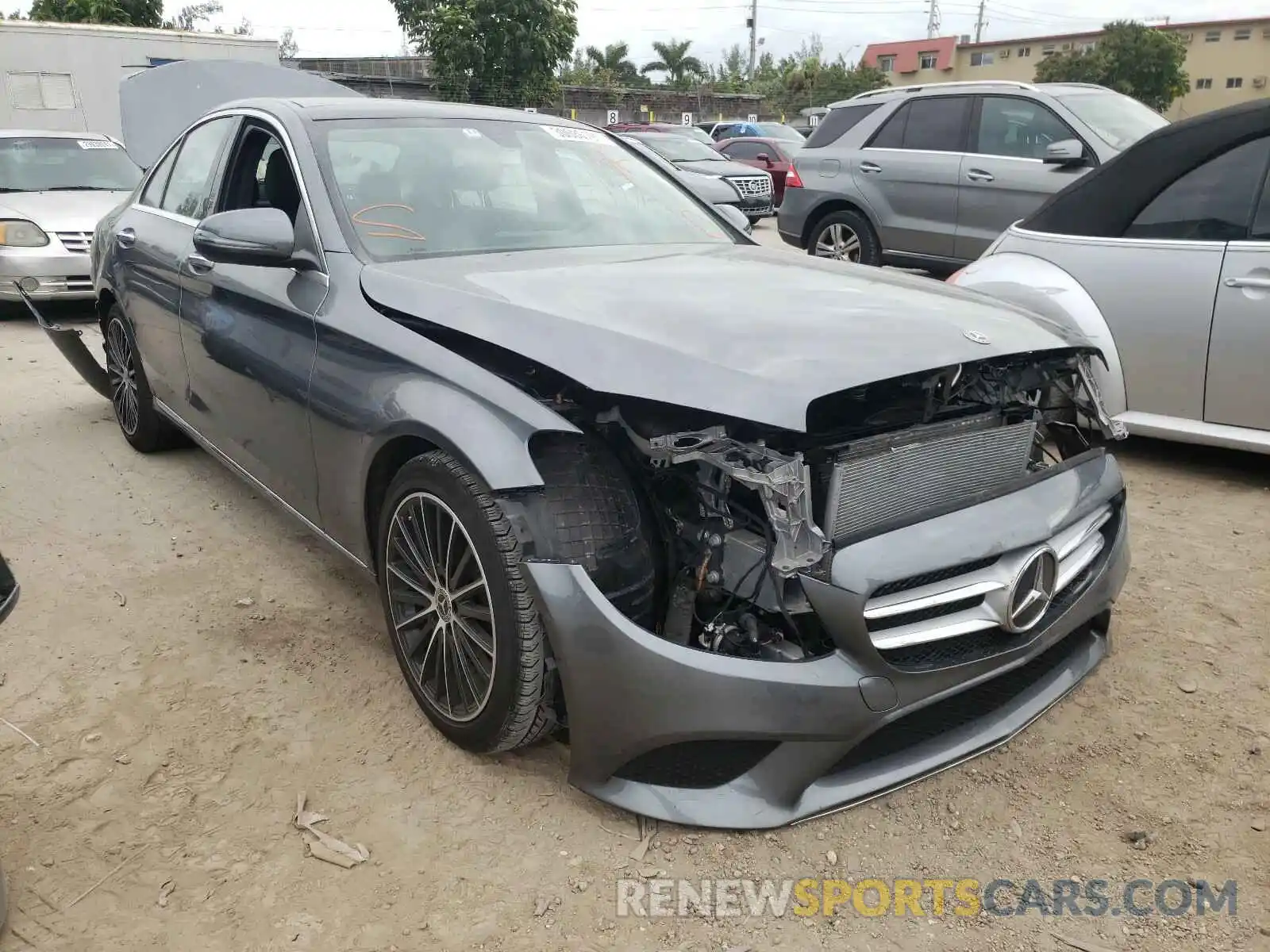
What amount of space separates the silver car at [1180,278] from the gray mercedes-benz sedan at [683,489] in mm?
1542

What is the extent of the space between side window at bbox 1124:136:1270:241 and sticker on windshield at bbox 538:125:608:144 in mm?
2451

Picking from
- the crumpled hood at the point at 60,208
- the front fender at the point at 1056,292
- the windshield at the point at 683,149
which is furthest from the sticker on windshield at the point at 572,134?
the windshield at the point at 683,149

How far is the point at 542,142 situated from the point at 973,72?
6354 cm

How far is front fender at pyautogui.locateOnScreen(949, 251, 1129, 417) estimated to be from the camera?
429cm

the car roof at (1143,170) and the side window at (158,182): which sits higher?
the car roof at (1143,170)

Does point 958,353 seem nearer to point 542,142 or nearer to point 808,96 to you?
point 542,142

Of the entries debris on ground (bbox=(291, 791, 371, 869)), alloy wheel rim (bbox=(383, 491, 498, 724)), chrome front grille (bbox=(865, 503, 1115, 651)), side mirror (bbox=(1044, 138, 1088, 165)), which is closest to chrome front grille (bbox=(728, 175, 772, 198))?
side mirror (bbox=(1044, 138, 1088, 165))

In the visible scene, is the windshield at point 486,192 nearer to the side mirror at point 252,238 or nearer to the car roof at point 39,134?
the side mirror at point 252,238

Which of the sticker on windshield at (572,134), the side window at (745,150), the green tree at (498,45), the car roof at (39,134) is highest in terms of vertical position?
the green tree at (498,45)

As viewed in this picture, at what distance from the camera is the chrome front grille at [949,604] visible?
2.01 metres

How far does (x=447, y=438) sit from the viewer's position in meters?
2.25

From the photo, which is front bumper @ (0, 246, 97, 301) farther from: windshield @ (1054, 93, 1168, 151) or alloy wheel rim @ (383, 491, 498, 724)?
windshield @ (1054, 93, 1168, 151)

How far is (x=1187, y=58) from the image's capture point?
5206 cm

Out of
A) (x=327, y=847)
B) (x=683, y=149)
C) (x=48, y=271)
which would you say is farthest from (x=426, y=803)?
(x=683, y=149)
